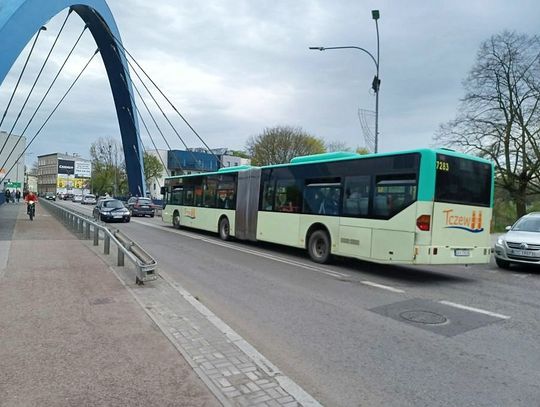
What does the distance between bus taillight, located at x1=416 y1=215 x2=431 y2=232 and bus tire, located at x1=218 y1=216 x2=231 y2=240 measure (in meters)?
8.93

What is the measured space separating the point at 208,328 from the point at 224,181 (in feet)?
40.7

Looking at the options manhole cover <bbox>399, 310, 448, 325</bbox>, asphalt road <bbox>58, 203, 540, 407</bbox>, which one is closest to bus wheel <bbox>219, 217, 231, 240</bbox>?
asphalt road <bbox>58, 203, 540, 407</bbox>

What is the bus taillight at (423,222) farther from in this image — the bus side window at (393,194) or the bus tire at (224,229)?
the bus tire at (224,229)

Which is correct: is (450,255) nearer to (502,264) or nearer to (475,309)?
(475,309)

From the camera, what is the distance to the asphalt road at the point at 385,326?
405 cm

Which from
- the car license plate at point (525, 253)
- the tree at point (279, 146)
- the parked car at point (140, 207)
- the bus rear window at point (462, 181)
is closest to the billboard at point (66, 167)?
Result: the tree at point (279, 146)

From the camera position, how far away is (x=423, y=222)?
30.6ft

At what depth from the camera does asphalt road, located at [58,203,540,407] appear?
405 cm

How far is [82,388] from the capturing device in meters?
3.68

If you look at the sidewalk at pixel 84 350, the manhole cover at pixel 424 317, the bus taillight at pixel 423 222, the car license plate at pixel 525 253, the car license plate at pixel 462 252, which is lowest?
the sidewalk at pixel 84 350

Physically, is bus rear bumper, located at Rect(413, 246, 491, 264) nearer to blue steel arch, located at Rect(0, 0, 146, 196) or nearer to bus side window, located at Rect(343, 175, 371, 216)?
bus side window, located at Rect(343, 175, 371, 216)

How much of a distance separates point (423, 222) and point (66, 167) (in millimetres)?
115807

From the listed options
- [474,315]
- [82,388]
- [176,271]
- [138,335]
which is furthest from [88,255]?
[474,315]

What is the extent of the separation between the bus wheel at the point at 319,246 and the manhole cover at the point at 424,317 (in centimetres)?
493
